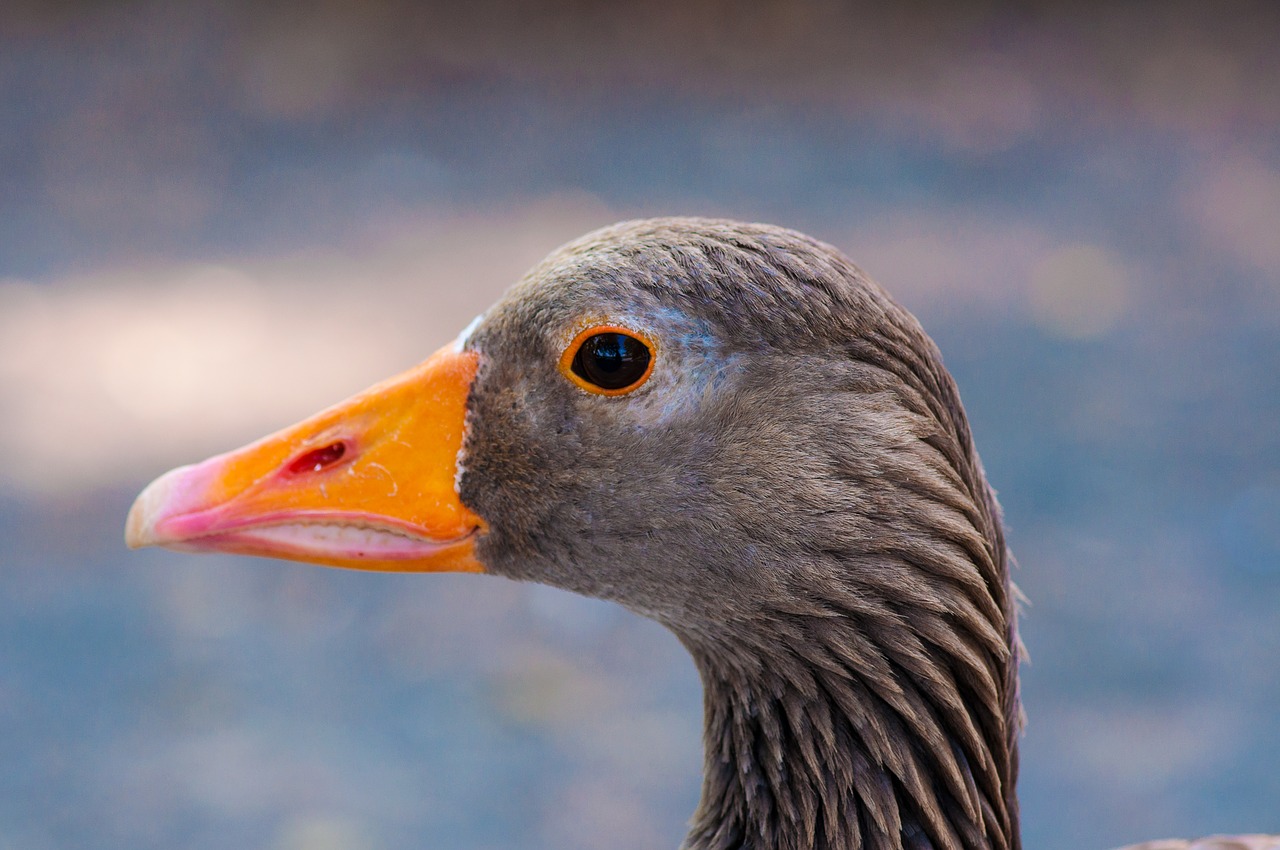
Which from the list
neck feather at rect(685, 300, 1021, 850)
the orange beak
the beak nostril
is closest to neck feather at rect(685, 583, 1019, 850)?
neck feather at rect(685, 300, 1021, 850)

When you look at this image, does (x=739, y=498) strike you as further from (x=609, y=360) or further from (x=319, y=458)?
(x=319, y=458)

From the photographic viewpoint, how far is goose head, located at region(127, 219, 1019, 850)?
2693 millimetres

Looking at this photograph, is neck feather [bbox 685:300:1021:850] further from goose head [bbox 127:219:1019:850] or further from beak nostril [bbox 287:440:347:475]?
beak nostril [bbox 287:440:347:475]

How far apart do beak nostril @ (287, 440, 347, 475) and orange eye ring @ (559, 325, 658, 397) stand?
0.54 m

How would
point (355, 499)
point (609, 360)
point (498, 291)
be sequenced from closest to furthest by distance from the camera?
point (609, 360) < point (355, 499) < point (498, 291)

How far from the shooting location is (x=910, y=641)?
8.97ft

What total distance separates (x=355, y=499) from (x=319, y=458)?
5.6 inches

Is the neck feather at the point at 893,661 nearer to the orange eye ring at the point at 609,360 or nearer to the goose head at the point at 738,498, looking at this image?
the goose head at the point at 738,498

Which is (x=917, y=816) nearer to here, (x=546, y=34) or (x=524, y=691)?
(x=524, y=691)

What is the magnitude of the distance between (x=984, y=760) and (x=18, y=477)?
23.4ft

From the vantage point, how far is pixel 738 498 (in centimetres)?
274

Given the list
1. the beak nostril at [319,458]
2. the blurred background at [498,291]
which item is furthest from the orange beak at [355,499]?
the blurred background at [498,291]

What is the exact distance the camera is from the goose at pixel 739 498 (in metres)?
2.69

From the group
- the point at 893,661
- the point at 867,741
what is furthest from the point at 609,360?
the point at 867,741
